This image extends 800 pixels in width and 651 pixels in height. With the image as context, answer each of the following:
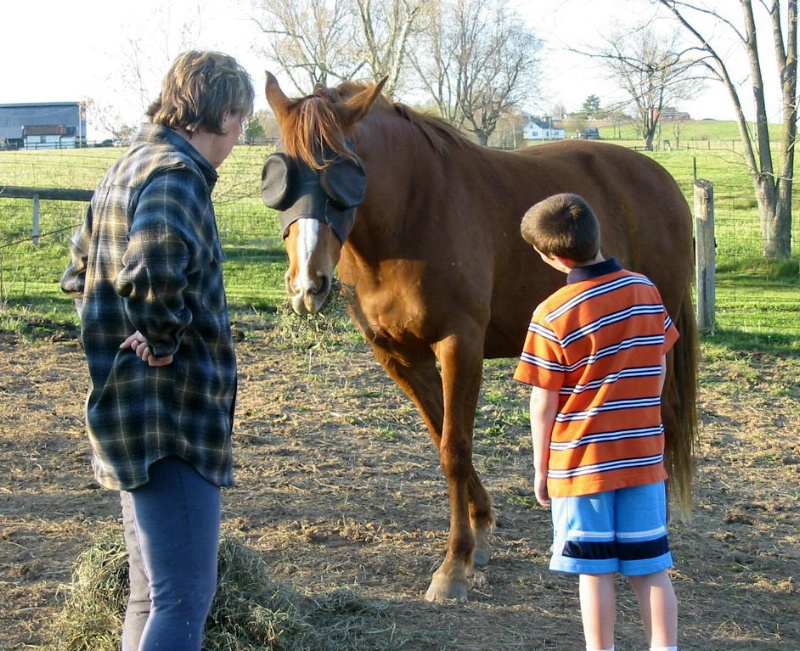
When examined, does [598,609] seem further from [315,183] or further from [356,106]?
[356,106]

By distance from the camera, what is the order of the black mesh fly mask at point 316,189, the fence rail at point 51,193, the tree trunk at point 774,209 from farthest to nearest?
the tree trunk at point 774,209, the fence rail at point 51,193, the black mesh fly mask at point 316,189

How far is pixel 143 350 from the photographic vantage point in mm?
2031

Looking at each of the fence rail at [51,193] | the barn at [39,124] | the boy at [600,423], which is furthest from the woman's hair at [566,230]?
the barn at [39,124]

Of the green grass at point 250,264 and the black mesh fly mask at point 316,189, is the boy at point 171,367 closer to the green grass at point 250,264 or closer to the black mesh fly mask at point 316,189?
the black mesh fly mask at point 316,189

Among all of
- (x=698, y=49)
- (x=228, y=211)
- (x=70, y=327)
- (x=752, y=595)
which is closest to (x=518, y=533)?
(x=752, y=595)

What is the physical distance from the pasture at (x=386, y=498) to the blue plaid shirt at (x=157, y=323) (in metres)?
1.45

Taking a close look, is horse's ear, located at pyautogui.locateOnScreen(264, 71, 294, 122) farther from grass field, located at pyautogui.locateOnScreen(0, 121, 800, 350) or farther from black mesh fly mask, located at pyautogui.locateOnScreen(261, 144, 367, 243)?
grass field, located at pyautogui.locateOnScreen(0, 121, 800, 350)

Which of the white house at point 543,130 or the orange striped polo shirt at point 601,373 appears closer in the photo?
the orange striped polo shirt at point 601,373

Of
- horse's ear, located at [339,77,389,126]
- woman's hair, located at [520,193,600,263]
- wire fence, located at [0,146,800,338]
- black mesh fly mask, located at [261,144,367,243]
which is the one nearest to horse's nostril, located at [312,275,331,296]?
black mesh fly mask, located at [261,144,367,243]

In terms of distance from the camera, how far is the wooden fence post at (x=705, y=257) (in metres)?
9.30

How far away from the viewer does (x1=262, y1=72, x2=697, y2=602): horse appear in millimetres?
3541

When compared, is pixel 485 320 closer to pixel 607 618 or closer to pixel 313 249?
pixel 313 249

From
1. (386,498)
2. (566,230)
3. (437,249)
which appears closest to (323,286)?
(437,249)

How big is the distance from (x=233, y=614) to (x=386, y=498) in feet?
6.15
